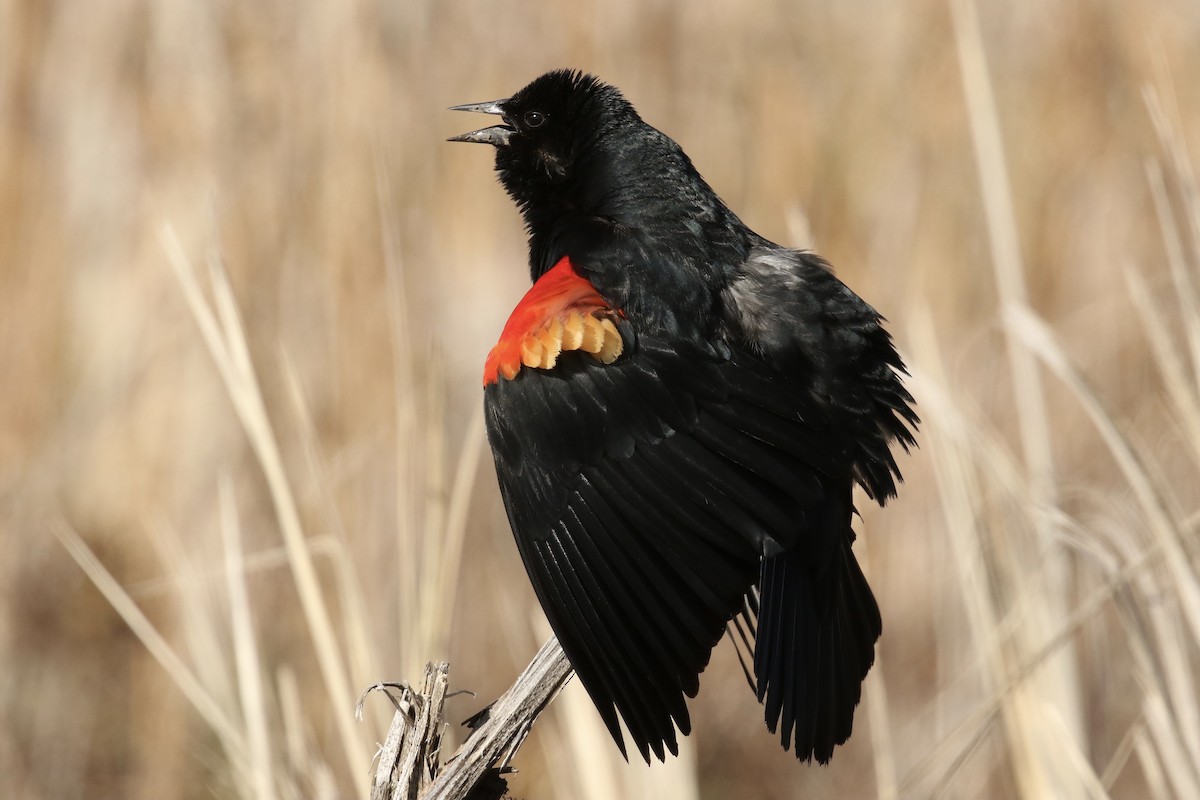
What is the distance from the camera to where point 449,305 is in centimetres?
388

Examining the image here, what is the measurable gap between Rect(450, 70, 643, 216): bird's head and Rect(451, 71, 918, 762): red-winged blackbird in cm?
13

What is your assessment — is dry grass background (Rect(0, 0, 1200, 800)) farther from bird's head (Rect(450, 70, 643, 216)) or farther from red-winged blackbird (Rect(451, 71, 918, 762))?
red-winged blackbird (Rect(451, 71, 918, 762))

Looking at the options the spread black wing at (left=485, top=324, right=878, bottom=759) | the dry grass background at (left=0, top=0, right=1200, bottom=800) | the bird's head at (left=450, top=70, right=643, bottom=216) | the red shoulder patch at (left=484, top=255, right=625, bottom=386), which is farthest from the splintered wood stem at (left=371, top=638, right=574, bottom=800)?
the bird's head at (left=450, top=70, right=643, bottom=216)

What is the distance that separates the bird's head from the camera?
2.35 metres

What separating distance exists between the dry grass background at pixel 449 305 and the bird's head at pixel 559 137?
10.2 inches

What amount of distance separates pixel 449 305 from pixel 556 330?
1.93 metres

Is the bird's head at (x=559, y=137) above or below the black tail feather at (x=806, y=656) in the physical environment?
above

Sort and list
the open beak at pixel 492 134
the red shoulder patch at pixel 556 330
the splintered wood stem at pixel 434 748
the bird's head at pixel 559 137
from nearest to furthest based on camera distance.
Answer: the splintered wood stem at pixel 434 748 < the red shoulder patch at pixel 556 330 < the bird's head at pixel 559 137 < the open beak at pixel 492 134

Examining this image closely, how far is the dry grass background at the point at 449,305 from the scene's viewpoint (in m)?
2.97

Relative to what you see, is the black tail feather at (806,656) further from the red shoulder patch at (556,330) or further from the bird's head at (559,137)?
the bird's head at (559,137)

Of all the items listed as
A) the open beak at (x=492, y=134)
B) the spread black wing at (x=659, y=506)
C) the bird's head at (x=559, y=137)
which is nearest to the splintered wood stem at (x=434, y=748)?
the spread black wing at (x=659, y=506)

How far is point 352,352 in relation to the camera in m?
3.61

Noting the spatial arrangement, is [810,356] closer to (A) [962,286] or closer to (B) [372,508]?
(B) [372,508]

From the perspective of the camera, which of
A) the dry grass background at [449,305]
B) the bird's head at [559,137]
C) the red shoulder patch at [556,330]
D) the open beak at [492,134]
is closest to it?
the red shoulder patch at [556,330]
